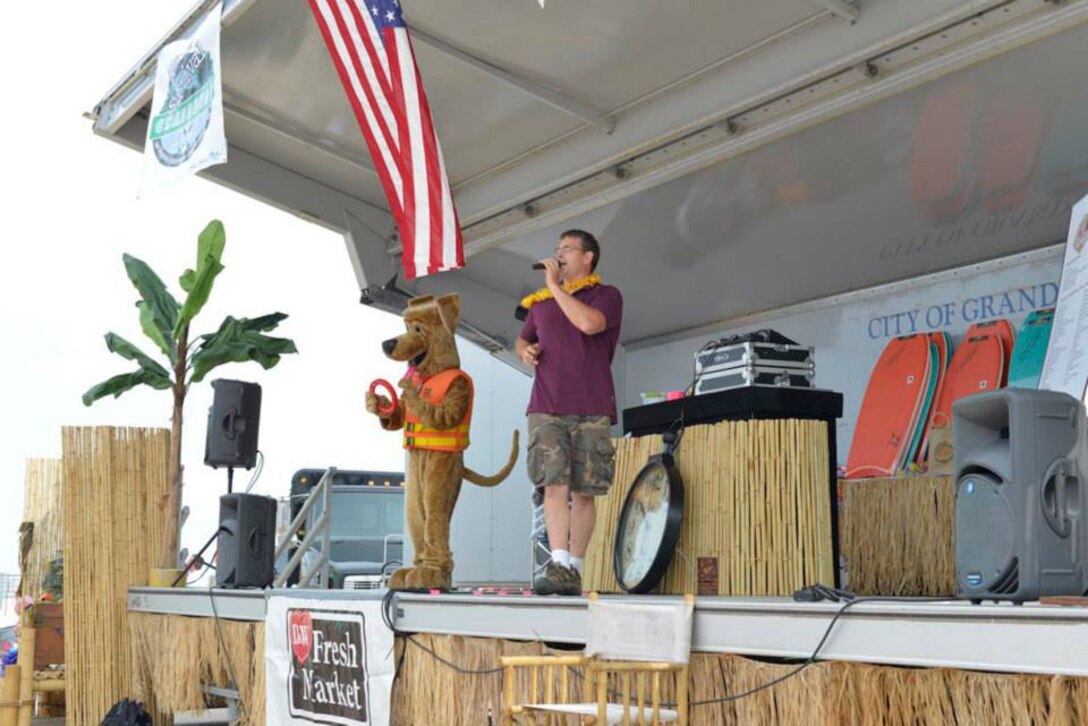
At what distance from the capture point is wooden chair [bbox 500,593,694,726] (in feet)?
10.8

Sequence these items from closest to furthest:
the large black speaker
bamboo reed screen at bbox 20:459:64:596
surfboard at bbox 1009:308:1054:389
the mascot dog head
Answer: the large black speaker, the mascot dog head, surfboard at bbox 1009:308:1054:389, bamboo reed screen at bbox 20:459:64:596

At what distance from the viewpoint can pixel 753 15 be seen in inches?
237

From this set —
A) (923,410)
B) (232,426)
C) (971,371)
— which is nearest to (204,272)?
(232,426)

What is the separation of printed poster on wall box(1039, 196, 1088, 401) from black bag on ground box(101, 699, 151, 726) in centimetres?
470

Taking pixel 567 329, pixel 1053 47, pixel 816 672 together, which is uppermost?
pixel 1053 47

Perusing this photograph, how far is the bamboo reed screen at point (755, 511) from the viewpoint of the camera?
4.38 m

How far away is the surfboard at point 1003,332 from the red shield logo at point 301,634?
144 inches

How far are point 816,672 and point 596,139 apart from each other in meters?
4.87

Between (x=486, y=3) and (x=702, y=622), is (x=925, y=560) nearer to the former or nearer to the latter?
(x=702, y=622)

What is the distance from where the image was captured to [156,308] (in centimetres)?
833

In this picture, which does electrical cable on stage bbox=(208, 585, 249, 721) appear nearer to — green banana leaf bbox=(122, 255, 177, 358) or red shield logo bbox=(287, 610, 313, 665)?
red shield logo bbox=(287, 610, 313, 665)

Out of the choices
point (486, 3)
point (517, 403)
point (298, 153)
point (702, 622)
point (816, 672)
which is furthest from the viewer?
point (517, 403)

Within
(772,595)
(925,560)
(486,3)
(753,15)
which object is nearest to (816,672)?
(772,595)

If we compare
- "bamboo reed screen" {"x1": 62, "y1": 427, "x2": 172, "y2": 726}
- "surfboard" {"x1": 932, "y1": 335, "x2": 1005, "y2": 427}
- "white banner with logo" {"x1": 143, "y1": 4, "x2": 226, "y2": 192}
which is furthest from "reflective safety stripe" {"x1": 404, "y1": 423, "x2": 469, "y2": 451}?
"surfboard" {"x1": 932, "y1": 335, "x2": 1005, "y2": 427}
